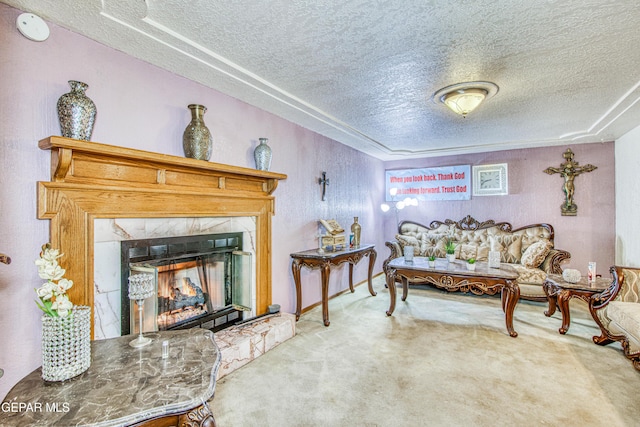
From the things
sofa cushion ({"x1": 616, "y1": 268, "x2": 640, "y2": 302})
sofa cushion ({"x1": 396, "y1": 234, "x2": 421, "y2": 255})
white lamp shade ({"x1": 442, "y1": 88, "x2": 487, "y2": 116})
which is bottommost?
sofa cushion ({"x1": 616, "y1": 268, "x2": 640, "y2": 302})

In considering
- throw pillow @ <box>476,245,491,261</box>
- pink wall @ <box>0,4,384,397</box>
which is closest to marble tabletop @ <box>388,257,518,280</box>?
throw pillow @ <box>476,245,491,261</box>

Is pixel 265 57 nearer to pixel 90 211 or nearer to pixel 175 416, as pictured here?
pixel 90 211

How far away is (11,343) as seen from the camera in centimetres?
158

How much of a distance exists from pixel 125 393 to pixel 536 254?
481 centimetres

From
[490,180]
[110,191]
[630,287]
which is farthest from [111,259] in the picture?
[490,180]

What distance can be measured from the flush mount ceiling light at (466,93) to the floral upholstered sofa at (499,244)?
213cm

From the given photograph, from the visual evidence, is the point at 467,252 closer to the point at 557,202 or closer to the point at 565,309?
the point at 557,202

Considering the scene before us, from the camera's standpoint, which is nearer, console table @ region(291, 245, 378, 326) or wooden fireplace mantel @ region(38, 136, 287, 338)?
wooden fireplace mantel @ region(38, 136, 287, 338)

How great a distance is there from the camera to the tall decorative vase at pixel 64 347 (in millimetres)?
1206

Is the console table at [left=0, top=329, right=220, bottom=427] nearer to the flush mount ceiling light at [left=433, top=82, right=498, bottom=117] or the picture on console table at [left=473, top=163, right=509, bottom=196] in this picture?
the flush mount ceiling light at [left=433, top=82, right=498, bottom=117]

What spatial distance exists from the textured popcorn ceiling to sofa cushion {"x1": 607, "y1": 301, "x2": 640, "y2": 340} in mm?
1819

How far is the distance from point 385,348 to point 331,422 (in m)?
1.09

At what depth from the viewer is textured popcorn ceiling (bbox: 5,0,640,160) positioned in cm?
163

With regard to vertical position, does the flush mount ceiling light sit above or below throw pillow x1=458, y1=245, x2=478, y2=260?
above
